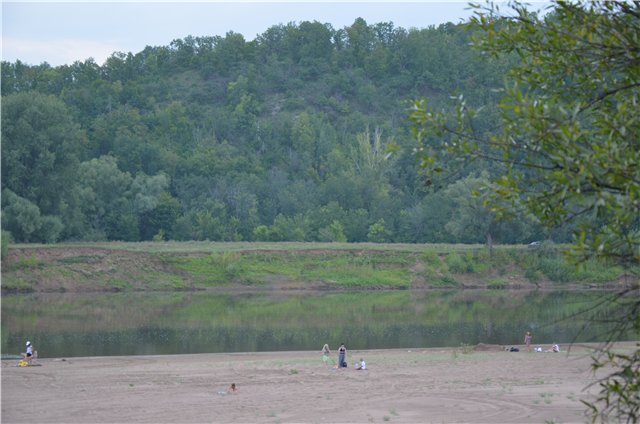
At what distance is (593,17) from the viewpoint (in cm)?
808

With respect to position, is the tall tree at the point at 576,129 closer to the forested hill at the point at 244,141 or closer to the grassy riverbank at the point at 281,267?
the forested hill at the point at 244,141

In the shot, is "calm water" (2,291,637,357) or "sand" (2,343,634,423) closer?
"sand" (2,343,634,423)

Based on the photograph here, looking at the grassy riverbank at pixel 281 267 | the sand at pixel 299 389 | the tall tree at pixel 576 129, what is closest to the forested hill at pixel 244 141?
the grassy riverbank at pixel 281 267

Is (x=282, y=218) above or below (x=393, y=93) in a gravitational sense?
below

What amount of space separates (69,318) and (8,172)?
81.7ft

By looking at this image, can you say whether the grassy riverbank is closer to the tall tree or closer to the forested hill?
the forested hill

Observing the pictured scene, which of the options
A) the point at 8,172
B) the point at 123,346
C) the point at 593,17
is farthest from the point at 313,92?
the point at 593,17

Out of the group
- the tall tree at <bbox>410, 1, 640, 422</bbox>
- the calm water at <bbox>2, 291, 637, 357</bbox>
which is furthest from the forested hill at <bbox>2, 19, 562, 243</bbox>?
the tall tree at <bbox>410, 1, 640, 422</bbox>

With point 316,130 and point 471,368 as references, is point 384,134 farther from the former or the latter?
point 471,368

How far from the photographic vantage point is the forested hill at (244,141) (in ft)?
240

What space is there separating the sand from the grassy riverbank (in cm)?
3214

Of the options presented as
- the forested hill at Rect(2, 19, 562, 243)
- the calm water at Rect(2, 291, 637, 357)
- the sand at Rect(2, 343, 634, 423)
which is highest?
the forested hill at Rect(2, 19, 562, 243)

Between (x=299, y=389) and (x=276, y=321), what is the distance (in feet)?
77.3

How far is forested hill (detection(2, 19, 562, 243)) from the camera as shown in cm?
7325
